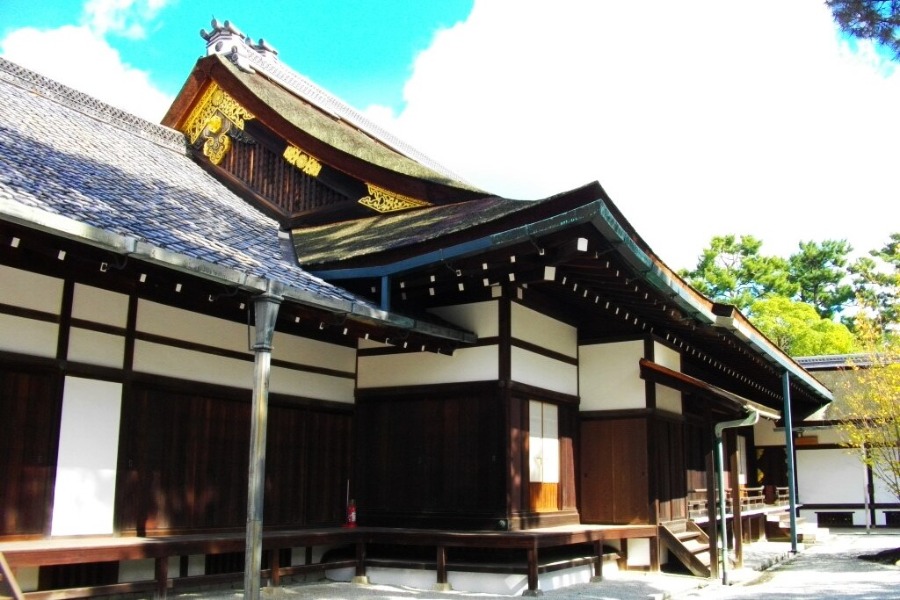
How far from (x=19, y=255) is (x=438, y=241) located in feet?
12.5

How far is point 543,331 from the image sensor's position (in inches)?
421

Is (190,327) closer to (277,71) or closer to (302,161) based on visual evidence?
(302,161)

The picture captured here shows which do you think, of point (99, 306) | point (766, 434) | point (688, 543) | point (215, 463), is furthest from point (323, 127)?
point (766, 434)

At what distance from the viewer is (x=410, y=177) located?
37.1 ft

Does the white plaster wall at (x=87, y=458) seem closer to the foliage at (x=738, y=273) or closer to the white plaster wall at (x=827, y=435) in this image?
the white plaster wall at (x=827, y=435)

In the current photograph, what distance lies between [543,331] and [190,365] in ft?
14.0

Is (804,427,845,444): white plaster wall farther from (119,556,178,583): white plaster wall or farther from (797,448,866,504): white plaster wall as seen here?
(119,556,178,583): white plaster wall

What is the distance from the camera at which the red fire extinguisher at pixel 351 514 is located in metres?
10.1

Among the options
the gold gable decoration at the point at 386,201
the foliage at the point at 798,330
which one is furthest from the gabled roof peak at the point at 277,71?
the foliage at the point at 798,330

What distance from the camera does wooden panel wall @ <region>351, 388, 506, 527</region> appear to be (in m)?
9.52

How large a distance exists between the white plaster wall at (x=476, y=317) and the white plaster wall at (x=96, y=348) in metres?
3.74

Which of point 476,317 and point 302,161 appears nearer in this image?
point 476,317

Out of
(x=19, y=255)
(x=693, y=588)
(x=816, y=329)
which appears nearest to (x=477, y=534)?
(x=693, y=588)

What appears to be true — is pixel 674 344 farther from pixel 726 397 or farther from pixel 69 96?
pixel 69 96
